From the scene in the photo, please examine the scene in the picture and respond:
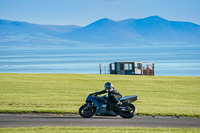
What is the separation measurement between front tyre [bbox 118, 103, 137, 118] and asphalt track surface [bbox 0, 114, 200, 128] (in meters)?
0.18

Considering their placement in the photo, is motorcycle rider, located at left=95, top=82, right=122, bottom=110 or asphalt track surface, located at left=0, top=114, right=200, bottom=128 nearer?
asphalt track surface, located at left=0, top=114, right=200, bottom=128

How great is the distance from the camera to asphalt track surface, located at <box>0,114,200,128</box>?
502 inches

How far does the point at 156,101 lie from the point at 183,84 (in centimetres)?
1066

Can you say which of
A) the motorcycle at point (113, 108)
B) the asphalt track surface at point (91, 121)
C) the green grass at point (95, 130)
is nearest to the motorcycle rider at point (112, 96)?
the motorcycle at point (113, 108)

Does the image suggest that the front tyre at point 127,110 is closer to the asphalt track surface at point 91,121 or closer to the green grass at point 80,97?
the asphalt track surface at point 91,121

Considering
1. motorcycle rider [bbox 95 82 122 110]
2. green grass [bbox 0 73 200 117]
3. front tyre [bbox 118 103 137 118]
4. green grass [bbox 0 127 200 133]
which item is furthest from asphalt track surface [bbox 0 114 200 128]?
green grass [bbox 0 73 200 117]

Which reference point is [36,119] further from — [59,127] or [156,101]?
[156,101]

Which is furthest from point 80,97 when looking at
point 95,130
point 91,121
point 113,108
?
point 95,130

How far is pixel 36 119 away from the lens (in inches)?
544

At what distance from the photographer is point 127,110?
45.6ft

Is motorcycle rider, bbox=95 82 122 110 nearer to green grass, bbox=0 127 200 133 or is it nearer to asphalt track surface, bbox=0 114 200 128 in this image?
asphalt track surface, bbox=0 114 200 128

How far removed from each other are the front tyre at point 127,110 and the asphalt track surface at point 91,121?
0.59ft

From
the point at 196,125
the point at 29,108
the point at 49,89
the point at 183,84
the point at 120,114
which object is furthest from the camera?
the point at 183,84

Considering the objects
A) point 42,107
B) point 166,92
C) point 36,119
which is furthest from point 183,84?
point 36,119
